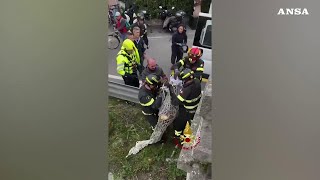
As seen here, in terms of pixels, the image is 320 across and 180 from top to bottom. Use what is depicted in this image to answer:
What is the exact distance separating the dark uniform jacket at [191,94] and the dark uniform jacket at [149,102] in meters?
0.15

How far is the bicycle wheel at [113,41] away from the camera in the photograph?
85.9 inches

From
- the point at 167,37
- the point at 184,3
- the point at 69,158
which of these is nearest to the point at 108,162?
the point at 69,158

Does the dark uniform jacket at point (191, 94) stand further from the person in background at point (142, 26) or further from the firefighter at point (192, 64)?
the person in background at point (142, 26)

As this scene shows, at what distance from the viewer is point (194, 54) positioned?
2131 mm

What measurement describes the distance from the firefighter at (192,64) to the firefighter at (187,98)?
2cm

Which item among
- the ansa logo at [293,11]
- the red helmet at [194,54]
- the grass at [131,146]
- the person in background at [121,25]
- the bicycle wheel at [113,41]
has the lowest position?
the grass at [131,146]

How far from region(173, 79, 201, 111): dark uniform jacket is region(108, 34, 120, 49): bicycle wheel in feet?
1.51

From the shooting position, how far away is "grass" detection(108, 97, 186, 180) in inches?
84.8

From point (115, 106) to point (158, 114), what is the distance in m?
0.25

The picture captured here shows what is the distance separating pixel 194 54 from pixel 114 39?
469 mm

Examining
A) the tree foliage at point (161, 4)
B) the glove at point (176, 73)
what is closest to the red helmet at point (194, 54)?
the glove at point (176, 73)

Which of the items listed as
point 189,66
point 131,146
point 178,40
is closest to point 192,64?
point 189,66

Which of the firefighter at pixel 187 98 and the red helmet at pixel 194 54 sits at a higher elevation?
the red helmet at pixel 194 54

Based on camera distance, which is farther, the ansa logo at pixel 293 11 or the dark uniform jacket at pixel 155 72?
the dark uniform jacket at pixel 155 72
